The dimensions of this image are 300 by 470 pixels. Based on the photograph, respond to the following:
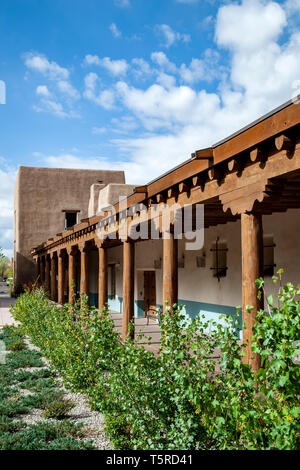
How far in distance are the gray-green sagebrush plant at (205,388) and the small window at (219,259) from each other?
17.9 feet

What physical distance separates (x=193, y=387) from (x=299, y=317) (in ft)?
4.31

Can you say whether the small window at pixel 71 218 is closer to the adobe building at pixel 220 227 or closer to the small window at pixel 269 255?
the adobe building at pixel 220 227

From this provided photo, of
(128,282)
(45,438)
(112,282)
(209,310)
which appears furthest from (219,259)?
(112,282)

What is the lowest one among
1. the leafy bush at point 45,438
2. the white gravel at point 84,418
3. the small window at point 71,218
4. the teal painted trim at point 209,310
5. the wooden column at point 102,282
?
the white gravel at point 84,418

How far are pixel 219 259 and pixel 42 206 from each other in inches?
710

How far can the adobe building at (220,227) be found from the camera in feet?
14.3

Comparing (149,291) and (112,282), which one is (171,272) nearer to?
(149,291)

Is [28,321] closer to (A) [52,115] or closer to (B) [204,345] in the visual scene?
(A) [52,115]

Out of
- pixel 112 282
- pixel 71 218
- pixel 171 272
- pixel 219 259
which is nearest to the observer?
pixel 171 272

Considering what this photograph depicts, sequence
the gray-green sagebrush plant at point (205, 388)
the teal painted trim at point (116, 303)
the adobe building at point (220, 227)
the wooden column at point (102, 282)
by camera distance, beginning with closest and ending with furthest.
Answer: the gray-green sagebrush plant at point (205, 388) < the adobe building at point (220, 227) < the wooden column at point (102, 282) < the teal painted trim at point (116, 303)

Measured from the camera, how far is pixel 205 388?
324 centimetres

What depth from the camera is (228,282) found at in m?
10.2

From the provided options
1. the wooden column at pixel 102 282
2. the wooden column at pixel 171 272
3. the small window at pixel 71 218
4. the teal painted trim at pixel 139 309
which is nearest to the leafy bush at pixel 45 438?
the wooden column at pixel 171 272

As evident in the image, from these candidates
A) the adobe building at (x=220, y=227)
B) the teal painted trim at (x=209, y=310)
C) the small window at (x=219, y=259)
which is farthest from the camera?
the small window at (x=219, y=259)
